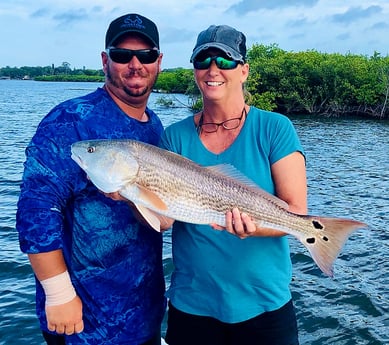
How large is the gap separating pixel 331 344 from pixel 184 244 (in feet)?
16.6

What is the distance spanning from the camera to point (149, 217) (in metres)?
3.45

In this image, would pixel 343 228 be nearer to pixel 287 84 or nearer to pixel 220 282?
pixel 220 282

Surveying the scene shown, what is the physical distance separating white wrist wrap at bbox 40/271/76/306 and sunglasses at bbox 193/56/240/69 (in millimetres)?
1727

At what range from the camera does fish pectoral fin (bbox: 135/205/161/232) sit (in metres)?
3.43

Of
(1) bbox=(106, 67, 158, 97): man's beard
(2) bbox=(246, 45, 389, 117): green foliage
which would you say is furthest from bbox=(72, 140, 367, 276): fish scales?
(2) bbox=(246, 45, 389, 117): green foliage

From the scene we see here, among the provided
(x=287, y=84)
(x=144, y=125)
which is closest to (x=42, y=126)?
(x=144, y=125)

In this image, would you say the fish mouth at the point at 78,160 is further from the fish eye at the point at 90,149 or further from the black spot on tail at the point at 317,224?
the black spot on tail at the point at 317,224

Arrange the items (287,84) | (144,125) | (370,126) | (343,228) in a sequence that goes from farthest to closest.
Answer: (287,84) → (370,126) → (144,125) → (343,228)

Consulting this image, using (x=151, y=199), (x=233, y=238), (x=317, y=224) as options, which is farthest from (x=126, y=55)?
Result: (x=317, y=224)

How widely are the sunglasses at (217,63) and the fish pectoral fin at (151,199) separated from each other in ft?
3.22

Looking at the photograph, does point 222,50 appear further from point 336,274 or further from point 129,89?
point 336,274

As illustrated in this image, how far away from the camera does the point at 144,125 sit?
155 inches

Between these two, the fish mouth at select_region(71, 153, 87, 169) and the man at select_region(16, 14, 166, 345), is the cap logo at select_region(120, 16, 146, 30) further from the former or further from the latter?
the fish mouth at select_region(71, 153, 87, 169)

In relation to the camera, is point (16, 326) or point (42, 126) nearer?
point (42, 126)
